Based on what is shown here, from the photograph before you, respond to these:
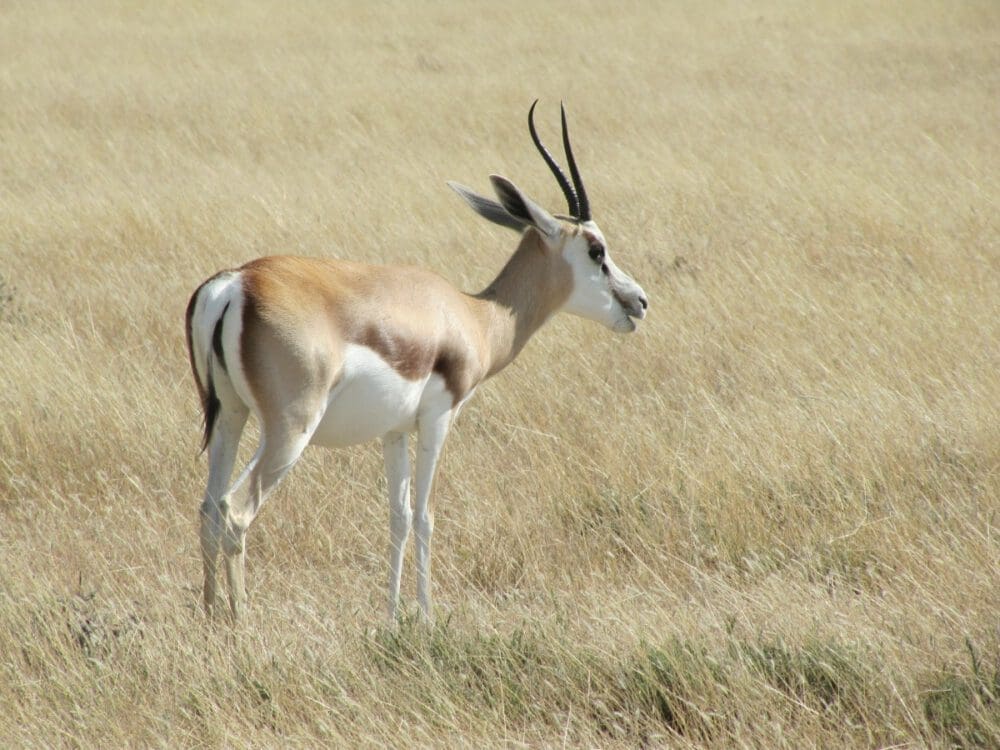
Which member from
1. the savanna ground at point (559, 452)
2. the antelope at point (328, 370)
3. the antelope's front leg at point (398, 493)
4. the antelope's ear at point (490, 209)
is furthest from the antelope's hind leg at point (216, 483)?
the antelope's ear at point (490, 209)

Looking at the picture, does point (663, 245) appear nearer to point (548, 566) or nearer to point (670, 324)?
point (670, 324)

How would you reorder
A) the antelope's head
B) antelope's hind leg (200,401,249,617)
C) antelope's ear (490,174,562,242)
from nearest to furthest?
1. antelope's hind leg (200,401,249,617)
2. antelope's ear (490,174,562,242)
3. the antelope's head

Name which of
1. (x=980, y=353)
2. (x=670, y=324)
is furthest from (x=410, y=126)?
(x=980, y=353)

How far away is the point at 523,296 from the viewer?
4.79 m

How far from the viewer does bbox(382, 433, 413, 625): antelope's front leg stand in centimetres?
416

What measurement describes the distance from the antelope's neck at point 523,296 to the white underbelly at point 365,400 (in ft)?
2.26

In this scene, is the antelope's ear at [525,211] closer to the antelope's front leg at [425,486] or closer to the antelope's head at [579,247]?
the antelope's head at [579,247]

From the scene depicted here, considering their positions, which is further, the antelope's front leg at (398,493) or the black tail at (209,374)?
the antelope's front leg at (398,493)

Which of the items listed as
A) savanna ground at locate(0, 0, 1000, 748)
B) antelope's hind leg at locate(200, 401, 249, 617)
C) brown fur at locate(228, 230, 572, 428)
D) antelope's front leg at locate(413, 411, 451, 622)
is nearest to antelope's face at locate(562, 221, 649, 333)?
brown fur at locate(228, 230, 572, 428)

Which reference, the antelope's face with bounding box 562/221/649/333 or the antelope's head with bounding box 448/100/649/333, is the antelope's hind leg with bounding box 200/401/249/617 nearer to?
the antelope's head with bounding box 448/100/649/333

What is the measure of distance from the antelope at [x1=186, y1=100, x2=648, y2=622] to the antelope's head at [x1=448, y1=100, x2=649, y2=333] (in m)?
0.13

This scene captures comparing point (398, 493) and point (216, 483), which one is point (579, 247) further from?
point (216, 483)

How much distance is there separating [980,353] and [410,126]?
7.27 m

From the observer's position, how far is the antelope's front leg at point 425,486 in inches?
163
